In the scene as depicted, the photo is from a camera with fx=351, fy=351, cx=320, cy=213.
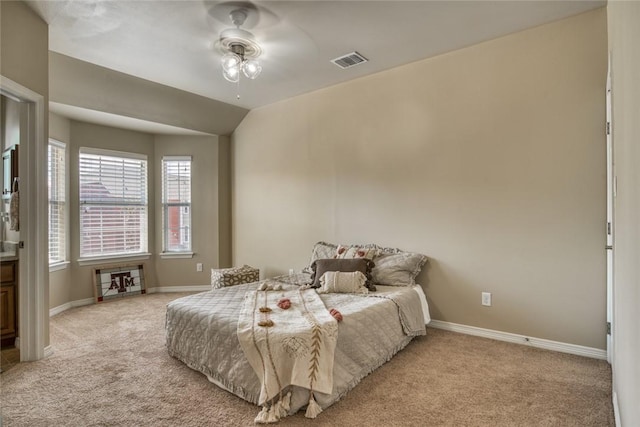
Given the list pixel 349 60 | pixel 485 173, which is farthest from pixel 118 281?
pixel 485 173

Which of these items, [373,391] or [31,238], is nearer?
[373,391]

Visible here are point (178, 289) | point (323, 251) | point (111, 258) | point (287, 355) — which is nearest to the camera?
point (287, 355)

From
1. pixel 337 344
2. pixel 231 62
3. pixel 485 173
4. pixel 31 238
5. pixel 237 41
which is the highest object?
pixel 237 41

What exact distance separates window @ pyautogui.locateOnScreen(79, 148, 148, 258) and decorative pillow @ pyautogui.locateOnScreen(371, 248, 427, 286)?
3.84m

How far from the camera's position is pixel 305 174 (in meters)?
4.66

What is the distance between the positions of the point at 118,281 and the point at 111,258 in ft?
1.15

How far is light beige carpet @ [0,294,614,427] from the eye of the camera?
2.00 meters

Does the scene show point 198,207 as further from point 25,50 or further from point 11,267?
point 25,50

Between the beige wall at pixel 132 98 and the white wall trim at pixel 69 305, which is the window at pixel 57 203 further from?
the beige wall at pixel 132 98

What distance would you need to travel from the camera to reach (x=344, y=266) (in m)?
3.50

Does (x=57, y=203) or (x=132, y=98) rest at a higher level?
(x=132, y=98)

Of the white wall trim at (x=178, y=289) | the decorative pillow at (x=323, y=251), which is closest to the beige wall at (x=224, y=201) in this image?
the white wall trim at (x=178, y=289)

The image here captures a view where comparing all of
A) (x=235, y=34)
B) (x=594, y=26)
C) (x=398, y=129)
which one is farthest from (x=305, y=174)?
(x=594, y=26)

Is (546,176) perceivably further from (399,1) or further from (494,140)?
(399,1)
